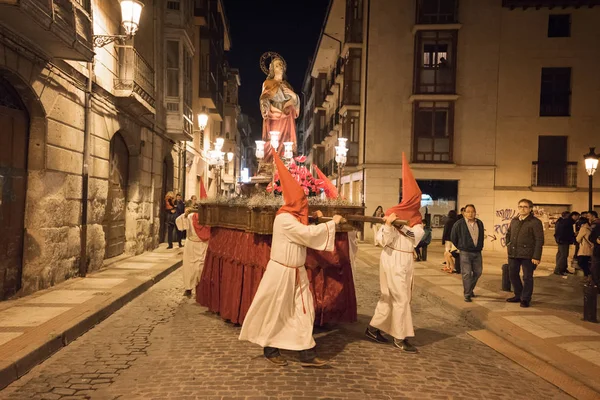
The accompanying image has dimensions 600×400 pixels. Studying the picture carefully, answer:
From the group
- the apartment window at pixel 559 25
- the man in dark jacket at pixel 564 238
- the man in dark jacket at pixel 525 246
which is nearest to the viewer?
the man in dark jacket at pixel 525 246

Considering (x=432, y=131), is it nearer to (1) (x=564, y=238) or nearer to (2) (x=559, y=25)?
(2) (x=559, y=25)

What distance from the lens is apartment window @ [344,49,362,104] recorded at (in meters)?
23.7

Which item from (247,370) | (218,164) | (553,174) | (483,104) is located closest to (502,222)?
(553,174)

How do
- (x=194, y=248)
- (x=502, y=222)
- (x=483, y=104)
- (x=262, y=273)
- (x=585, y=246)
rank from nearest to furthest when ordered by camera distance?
(x=262, y=273) → (x=194, y=248) → (x=585, y=246) → (x=502, y=222) → (x=483, y=104)

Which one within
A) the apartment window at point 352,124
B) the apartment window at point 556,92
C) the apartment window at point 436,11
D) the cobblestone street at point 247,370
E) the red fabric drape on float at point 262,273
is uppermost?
the apartment window at point 436,11

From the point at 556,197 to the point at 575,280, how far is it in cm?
1033

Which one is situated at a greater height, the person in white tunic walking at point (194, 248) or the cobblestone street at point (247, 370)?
the person in white tunic walking at point (194, 248)

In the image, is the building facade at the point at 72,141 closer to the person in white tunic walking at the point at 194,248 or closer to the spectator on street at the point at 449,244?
the person in white tunic walking at the point at 194,248

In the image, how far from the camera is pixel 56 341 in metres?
5.38

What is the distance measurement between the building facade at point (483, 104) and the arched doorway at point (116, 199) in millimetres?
10962

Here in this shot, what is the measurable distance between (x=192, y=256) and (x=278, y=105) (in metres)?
3.88

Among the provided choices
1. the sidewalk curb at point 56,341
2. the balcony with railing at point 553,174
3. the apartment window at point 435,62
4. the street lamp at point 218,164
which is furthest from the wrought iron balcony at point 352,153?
the sidewalk curb at point 56,341

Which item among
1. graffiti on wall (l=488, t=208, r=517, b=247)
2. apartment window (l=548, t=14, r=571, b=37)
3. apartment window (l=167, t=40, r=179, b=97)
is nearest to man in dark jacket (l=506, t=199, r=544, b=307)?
graffiti on wall (l=488, t=208, r=517, b=247)

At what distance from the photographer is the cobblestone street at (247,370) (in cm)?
421
